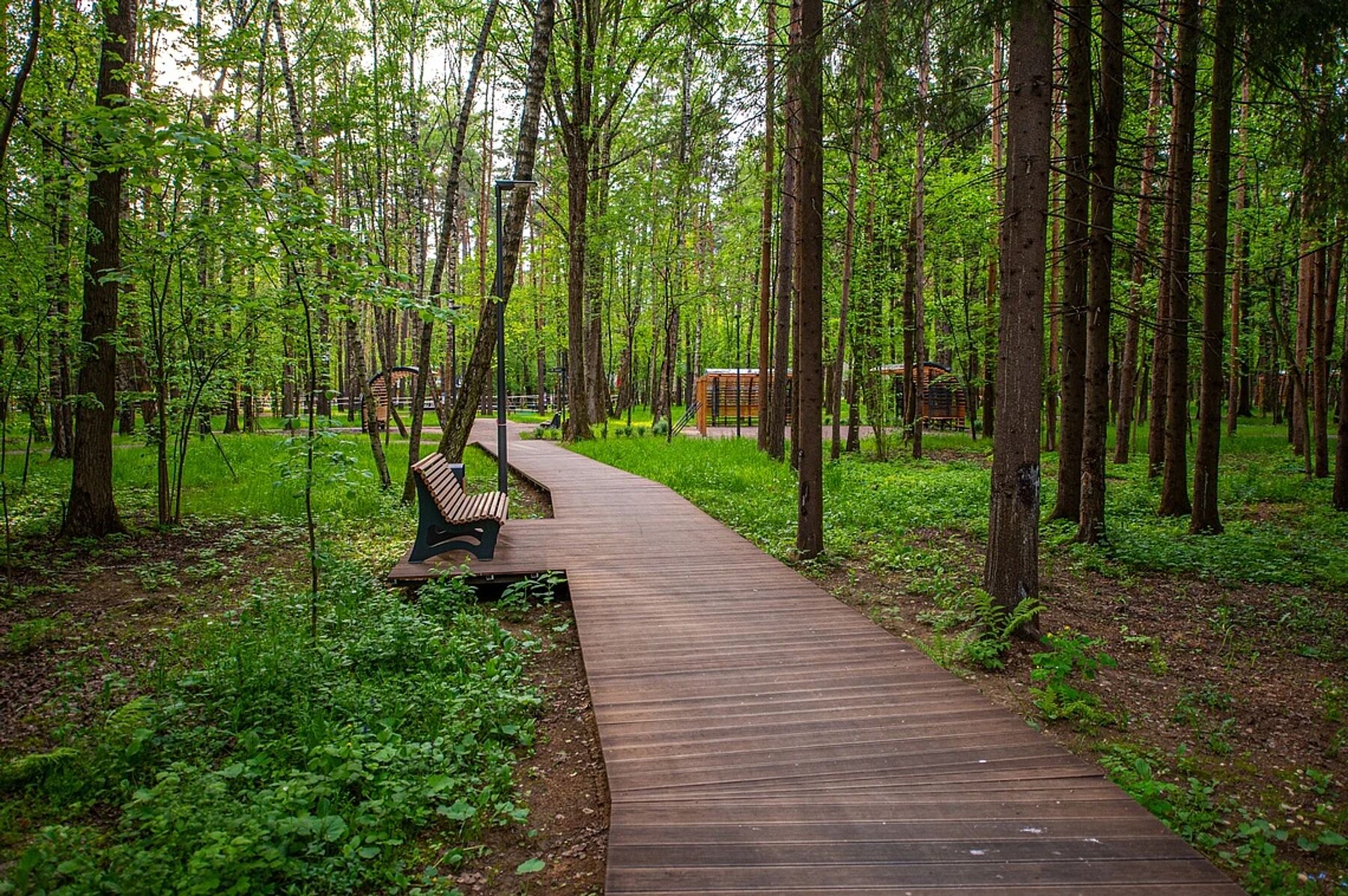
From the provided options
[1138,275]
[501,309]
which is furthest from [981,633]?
[1138,275]

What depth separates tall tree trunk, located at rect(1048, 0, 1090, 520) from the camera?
6973 mm

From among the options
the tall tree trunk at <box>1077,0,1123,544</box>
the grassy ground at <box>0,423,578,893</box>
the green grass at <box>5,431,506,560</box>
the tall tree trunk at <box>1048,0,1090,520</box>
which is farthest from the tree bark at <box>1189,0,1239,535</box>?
the green grass at <box>5,431,506,560</box>

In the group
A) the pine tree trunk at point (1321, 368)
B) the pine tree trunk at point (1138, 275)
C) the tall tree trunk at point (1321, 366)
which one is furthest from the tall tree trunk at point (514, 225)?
the tall tree trunk at point (1321, 366)

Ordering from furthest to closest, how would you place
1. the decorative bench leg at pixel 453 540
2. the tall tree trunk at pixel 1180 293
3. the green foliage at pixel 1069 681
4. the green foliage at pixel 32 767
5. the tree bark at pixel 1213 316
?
the tree bark at pixel 1213 316, the tall tree trunk at pixel 1180 293, the decorative bench leg at pixel 453 540, the green foliage at pixel 1069 681, the green foliage at pixel 32 767

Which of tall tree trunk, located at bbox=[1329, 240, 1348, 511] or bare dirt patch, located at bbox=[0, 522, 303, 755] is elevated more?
tall tree trunk, located at bbox=[1329, 240, 1348, 511]

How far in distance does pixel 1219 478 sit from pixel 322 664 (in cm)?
1396

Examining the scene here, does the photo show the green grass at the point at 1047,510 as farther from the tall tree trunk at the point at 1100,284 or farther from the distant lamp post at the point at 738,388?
the distant lamp post at the point at 738,388

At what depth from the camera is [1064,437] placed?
Answer: 8.50 m

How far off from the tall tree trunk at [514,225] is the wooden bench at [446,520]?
6.81 feet

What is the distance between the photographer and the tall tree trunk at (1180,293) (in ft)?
24.1

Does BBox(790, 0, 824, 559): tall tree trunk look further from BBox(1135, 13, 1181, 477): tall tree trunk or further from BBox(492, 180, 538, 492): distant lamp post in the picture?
BBox(492, 180, 538, 492): distant lamp post

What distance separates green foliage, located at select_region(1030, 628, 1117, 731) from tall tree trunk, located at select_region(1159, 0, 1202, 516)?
389 centimetres

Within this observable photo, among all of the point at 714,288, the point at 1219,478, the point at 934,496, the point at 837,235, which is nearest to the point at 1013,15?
the point at 934,496

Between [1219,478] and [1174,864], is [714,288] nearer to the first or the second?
[1219,478]
